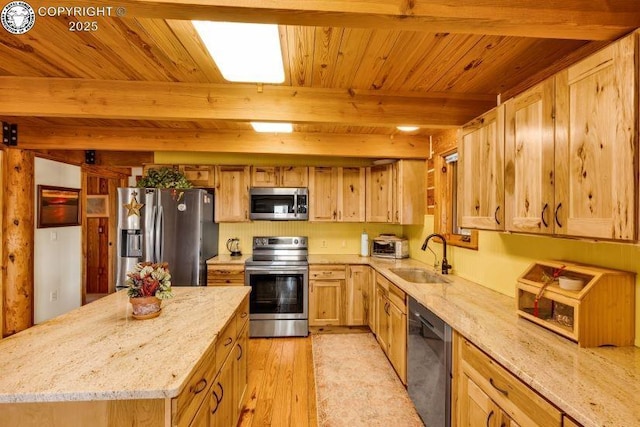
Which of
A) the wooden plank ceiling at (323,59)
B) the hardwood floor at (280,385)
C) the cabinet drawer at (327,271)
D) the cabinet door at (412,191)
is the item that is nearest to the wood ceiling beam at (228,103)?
the wooden plank ceiling at (323,59)

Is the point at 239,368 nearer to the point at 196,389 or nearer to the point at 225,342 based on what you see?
the point at 225,342

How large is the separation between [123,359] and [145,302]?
0.48 m

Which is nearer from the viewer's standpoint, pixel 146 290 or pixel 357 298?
pixel 146 290

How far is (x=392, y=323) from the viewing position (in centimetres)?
277

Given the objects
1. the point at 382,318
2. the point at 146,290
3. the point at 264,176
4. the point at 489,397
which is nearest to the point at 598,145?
the point at 489,397

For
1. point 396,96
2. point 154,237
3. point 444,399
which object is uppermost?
point 396,96

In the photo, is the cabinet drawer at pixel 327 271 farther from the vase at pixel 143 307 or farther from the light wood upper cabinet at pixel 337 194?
the vase at pixel 143 307

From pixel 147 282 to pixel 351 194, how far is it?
9.36ft

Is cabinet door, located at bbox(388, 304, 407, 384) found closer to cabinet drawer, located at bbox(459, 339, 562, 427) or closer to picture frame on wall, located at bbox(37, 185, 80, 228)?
cabinet drawer, located at bbox(459, 339, 562, 427)

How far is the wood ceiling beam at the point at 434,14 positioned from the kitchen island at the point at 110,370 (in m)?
1.34

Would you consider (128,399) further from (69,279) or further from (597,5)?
(69,279)

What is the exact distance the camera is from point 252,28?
1262mm

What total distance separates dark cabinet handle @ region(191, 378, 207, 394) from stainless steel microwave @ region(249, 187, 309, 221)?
2.62 meters

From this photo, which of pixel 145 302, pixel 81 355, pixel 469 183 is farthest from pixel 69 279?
pixel 469 183
